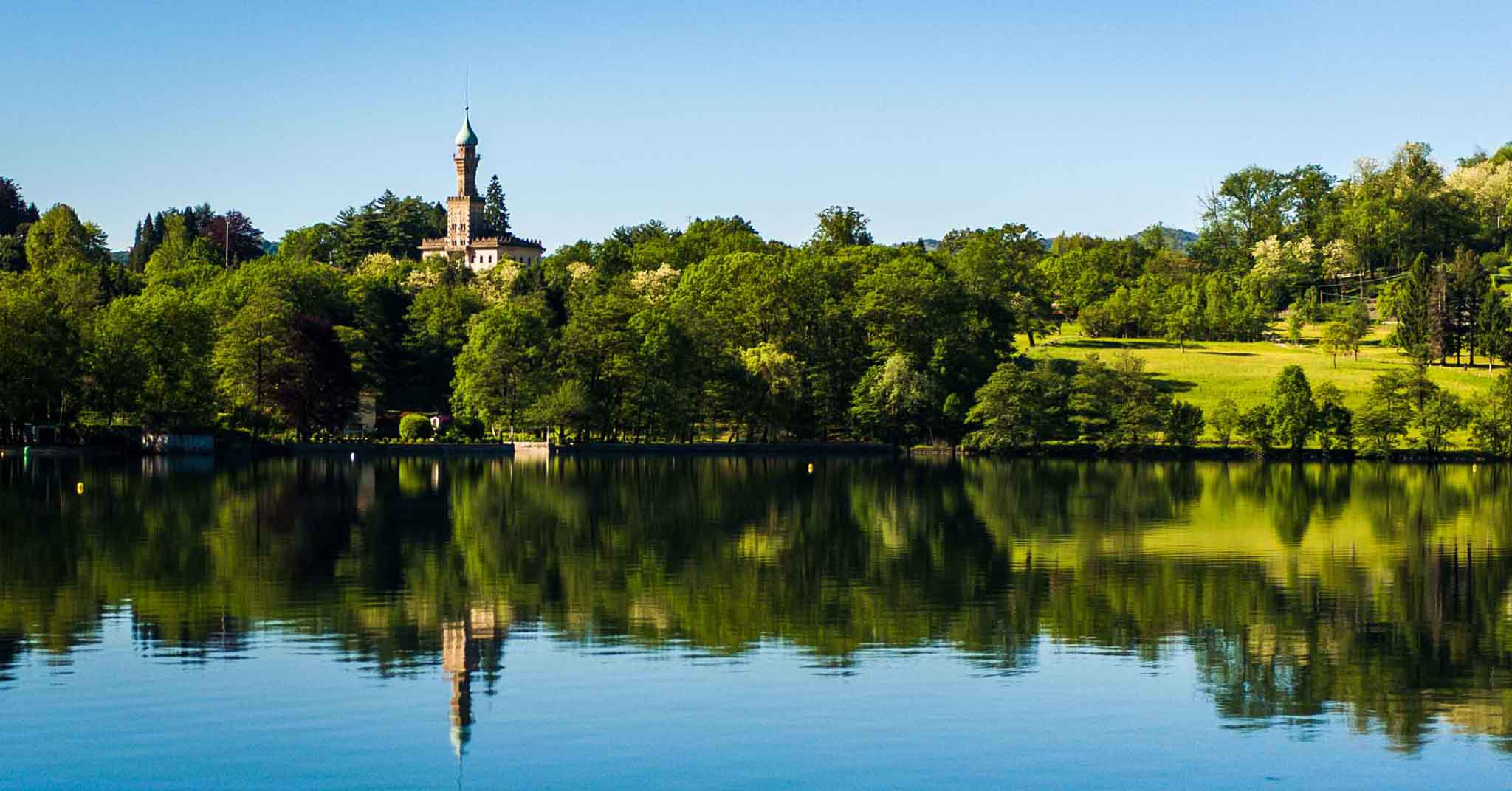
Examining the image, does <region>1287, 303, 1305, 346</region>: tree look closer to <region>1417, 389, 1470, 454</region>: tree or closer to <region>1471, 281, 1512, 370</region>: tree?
<region>1471, 281, 1512, 370</region>: tree

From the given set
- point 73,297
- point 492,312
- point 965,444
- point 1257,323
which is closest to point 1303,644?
point 965,444

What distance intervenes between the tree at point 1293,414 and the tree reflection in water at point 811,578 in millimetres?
32935

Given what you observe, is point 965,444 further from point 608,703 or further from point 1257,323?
point 608,703

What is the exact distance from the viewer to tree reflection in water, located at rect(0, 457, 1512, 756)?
25406 mm

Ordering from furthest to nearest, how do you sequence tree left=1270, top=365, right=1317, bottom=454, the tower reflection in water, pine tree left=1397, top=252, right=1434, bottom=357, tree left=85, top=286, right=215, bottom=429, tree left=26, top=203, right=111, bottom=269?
tree left=26, top=203, right=111, bottom=269
pine tree left=1397, top=252, right=1434, bottom=357
tree left=1270, top=365, right=1317, bottom=454
tree left=85, top=286, right=215, bottom=429
the tower reflection in water

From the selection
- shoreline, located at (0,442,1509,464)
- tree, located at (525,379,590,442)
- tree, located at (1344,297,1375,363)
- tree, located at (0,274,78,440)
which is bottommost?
shoreline, located at (0,442,1509,464)

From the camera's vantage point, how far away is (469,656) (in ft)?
82.4

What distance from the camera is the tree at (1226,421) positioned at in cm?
10231

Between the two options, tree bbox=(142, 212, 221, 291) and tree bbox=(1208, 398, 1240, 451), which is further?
tree bbox=(142, 212, 221, 291)

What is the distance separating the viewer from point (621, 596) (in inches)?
1262

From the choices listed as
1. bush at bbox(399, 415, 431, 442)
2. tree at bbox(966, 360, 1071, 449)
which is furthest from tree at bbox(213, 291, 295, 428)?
tree at bbox(966, 360, 1071, 449)

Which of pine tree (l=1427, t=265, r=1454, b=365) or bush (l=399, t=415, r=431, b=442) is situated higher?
pine tree (l=1427, t=265, r=1454, b=365)

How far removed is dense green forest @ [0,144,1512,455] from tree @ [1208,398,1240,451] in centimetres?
26

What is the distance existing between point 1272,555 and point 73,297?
93.2 meters
